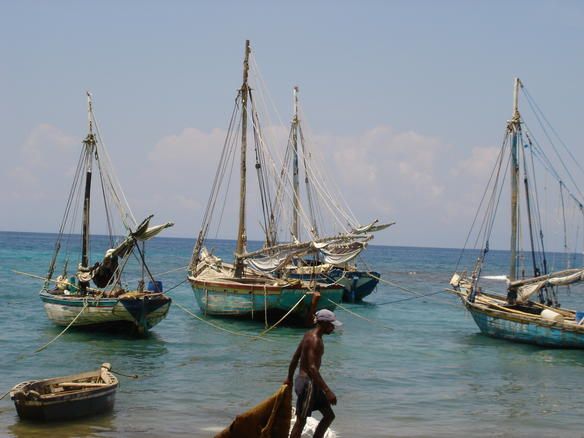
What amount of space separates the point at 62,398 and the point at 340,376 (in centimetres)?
929

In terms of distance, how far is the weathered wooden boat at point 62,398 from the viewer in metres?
14.5

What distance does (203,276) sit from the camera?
36219 mm

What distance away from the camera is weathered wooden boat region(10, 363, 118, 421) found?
47.7 ft

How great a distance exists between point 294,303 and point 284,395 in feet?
68.5

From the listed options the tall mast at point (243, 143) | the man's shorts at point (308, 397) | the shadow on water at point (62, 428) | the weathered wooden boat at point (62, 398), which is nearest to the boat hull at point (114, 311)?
the tall mast at point (243, 143)

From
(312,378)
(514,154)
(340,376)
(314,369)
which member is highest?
(514,154)

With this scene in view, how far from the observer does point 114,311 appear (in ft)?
88.2

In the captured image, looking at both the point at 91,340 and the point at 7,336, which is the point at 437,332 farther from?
the point at 7,336

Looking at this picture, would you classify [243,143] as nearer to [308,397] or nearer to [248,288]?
[248,288]

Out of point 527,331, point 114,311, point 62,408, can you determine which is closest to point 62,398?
point 62,408

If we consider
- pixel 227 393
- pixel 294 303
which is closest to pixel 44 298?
pixel 294 303

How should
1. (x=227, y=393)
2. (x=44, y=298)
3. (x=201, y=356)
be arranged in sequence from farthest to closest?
(x=44, y=298) < (x=201, y=356) < (x=227, y=393)

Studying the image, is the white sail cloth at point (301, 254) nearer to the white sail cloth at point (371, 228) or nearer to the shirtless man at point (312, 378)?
the white sail cloth at point (371, 228)

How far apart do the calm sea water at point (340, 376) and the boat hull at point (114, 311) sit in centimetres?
55
